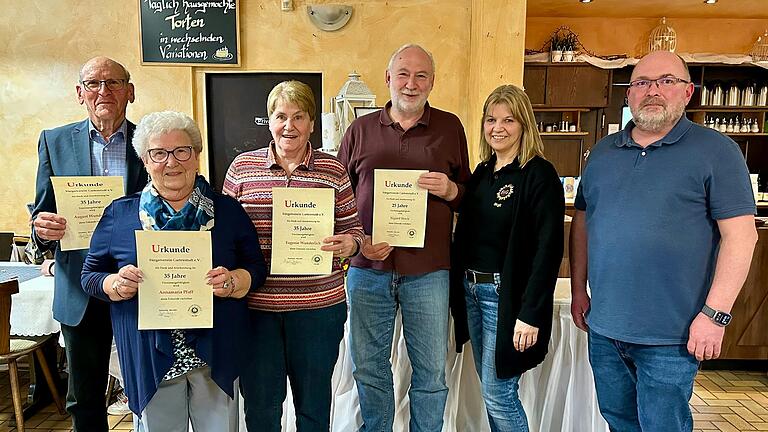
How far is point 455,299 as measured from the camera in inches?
75.0

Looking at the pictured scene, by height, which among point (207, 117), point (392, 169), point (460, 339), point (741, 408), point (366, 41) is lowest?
point (741, 408)

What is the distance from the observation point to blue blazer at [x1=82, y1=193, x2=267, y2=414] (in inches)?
55.4

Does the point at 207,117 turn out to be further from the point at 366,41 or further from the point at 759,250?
the point at 759,250

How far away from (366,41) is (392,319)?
11.1 ft

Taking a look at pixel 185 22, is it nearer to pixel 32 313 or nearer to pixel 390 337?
pixel 32 313

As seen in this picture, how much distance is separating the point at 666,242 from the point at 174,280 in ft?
4.47

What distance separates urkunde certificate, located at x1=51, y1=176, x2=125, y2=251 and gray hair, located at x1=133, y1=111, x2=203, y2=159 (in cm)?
33

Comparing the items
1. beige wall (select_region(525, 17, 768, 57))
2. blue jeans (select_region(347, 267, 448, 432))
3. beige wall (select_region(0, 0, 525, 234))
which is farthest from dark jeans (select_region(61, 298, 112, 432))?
beige wall (select_region(525, 17, 768, 57))

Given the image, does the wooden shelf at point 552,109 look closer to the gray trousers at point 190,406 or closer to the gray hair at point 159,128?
the gray hair at point 159,128

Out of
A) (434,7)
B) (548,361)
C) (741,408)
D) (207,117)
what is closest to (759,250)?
(741,408)

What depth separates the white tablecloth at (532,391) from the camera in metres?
2.12

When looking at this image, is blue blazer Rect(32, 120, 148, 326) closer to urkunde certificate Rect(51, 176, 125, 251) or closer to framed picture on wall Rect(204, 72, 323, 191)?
urkunde certificate Rect(51, 176, 125, 251)

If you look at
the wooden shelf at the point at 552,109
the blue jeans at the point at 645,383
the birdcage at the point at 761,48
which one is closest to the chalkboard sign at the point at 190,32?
the wooden shelf at the point at 552,109

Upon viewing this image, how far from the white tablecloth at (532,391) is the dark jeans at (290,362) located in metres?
0.59
